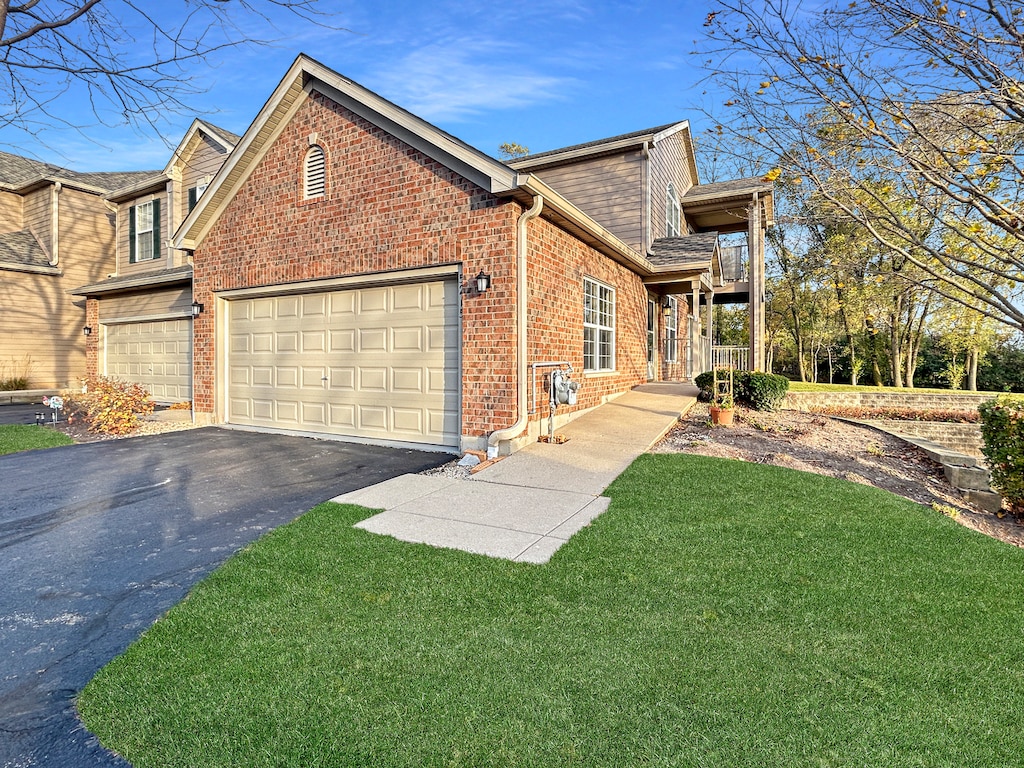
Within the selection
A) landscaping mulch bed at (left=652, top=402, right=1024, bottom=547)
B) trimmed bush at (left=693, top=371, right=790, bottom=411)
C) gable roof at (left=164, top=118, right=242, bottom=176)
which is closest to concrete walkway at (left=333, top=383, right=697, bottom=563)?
landscaping mulch bed at (left=652, top=402, right=1024, bottom=547)

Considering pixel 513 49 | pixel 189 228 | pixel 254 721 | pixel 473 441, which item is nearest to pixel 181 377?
pixel 189 228

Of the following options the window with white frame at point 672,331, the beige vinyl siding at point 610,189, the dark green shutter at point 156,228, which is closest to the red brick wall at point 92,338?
the dark green shutter at point 156,228

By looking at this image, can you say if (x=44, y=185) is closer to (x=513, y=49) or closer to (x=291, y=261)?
(x=291, y=261)

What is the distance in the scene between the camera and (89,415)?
10.7 meters

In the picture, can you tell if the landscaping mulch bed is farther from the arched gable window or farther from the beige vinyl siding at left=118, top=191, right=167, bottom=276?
the beige vinyl siding at left=118, top=191, right=167, bottom=276

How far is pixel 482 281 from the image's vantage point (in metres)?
7.52

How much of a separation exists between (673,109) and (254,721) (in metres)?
7.44

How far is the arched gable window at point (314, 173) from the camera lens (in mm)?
9266

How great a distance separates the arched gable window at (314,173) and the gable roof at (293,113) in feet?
2.76

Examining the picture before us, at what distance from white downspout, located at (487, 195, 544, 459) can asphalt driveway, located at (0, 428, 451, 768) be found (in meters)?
1.12

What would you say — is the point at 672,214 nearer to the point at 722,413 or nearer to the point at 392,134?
the point at 722,413

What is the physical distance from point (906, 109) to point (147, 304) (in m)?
15.6

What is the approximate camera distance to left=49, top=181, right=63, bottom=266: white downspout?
56.2 ft

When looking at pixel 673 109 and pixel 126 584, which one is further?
pixel 673 109
